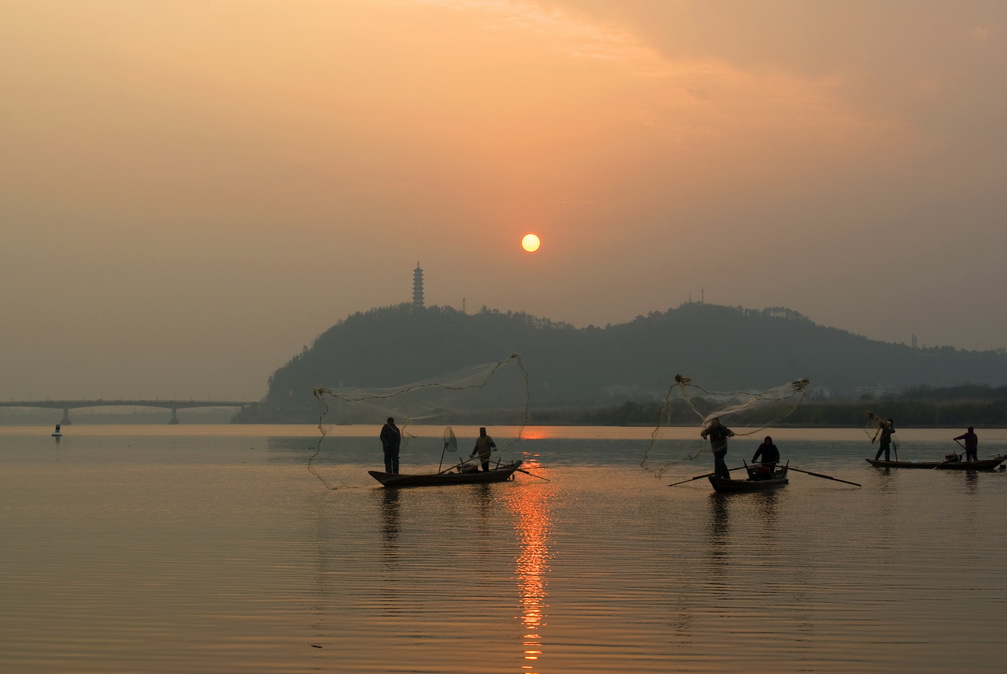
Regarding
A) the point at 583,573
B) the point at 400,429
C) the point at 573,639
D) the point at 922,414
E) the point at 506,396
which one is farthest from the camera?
the point at 922,414

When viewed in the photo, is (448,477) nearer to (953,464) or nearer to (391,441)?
(391,441)

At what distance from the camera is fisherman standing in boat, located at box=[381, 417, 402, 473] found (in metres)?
35.2

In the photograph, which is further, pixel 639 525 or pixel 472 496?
pixel 472 496

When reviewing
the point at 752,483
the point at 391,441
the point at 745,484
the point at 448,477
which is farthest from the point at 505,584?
the point at 448,477

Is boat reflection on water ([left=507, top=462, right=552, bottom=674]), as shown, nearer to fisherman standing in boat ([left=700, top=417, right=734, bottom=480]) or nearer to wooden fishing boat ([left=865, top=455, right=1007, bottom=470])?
fisherman standing in boat ([left=700, top=417, right=734, bottom=480])

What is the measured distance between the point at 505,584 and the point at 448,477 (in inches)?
898

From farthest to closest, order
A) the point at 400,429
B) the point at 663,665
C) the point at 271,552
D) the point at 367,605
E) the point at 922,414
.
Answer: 1. the point at 922,414
2. the point at 400,429
3. the point at 271,552
4. the point at 367,605
5. the point at 663,665

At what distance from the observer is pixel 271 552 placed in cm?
1919

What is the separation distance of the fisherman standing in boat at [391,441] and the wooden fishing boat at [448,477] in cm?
48

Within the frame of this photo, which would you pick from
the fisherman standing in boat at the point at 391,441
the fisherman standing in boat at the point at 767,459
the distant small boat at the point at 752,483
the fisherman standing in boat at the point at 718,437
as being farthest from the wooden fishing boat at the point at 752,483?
the fisherman standing in boat at the point at 391,441

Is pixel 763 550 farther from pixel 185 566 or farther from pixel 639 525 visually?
pixel 185 566

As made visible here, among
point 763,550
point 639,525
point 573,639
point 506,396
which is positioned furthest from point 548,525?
point 506,396

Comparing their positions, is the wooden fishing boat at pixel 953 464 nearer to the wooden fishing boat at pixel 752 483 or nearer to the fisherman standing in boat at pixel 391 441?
the wooden fishing boat at pixel 752 483

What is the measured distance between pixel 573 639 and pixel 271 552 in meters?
8.81
